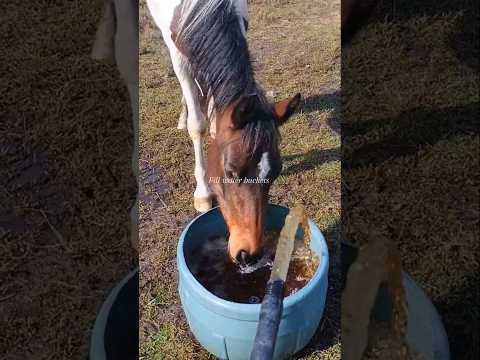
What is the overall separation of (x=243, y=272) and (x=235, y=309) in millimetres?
106

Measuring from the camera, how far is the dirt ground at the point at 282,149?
1.18 meters

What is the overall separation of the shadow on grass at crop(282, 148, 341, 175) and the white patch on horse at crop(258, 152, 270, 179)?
0.25 feet

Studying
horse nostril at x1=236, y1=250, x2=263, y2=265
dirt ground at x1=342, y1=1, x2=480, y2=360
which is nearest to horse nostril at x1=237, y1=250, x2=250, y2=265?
horse nostril at x1=236, y1=250, x2=263, y2=265

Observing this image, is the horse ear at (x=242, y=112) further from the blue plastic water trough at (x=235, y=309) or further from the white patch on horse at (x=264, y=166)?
the blue plastic water trough at (x=235, y=309)

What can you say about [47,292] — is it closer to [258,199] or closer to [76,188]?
[76,188]

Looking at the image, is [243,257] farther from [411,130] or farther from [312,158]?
[411,130]

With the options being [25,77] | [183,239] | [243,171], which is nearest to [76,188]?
[25,77]

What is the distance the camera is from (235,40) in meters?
1.16

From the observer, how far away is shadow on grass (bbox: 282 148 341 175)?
1.20 m

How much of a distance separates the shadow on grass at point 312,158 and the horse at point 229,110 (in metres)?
0.07

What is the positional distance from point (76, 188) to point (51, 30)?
0.71 meters

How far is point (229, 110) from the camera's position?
1.14 meters

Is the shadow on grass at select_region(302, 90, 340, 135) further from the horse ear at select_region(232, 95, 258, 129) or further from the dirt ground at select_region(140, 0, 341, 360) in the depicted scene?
the horse ear at select_region(232, 95, 258, 129)

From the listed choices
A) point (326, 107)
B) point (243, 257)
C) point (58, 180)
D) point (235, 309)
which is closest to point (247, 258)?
point (243, 257)
